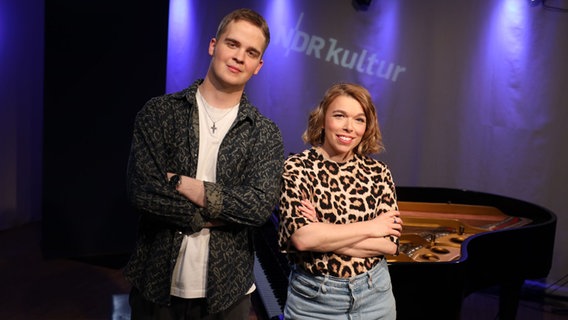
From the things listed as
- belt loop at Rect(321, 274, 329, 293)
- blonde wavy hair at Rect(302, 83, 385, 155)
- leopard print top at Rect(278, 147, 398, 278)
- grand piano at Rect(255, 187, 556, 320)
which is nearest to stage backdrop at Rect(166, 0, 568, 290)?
grand piano at Rect(255, 187, 556, 320)

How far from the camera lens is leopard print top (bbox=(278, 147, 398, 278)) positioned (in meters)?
1.83

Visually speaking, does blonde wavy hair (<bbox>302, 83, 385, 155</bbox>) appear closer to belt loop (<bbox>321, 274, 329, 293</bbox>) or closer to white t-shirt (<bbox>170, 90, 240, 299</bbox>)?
white t-shirt (<bbox>170, 90, 240, 299</bbox>)

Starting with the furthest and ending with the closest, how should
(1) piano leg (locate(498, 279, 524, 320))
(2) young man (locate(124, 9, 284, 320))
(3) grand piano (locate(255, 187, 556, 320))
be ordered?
(1) piano leg (locate(498, 279, 524, 320)), (3) grand piano (locate(255, 187, 556, 320)), (2) young man (locate(124, 9, 284, 320))

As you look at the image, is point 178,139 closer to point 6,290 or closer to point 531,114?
point 6,290

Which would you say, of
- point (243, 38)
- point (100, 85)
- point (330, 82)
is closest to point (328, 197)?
point (243, 38)

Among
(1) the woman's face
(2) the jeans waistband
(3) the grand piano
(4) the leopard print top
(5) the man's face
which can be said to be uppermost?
(5) the man's face

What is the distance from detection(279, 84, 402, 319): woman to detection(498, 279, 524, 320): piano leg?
5.99 feet

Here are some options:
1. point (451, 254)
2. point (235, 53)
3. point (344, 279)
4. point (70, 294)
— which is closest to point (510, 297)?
point (451, 254)

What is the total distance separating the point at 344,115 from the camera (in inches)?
75.4

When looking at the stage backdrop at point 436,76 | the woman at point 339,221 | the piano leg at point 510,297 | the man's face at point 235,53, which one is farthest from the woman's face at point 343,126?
the stage backdrop at point 436,76

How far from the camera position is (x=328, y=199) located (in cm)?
186

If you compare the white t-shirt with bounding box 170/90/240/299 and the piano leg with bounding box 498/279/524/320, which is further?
the piano leg with bounding box 498/279/524/320

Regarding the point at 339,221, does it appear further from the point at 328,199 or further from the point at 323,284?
the point at 323,284

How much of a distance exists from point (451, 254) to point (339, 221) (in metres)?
1.46
